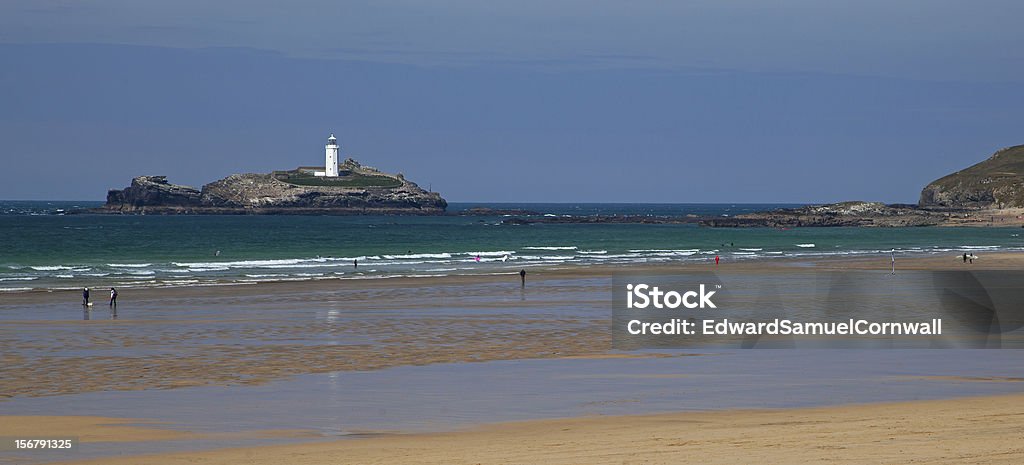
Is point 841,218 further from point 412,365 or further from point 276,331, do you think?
point 412,365

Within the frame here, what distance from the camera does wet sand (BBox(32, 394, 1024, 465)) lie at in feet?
42.6

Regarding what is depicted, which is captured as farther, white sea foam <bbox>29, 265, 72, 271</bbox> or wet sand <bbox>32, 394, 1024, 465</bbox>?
white sea foam <bbox>29, 265, 72, 271</bbox>

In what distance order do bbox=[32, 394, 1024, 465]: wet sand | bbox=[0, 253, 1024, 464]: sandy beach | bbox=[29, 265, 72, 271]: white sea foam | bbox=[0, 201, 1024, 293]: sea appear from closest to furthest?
bbox=[32, 394, 1024, 465]: wet sand < bbox=[0, 253, 1024, 464]: sandy beach < bbox=[0, 201, 1024, 293]: sea < bbox=[29, 265, 72, 271]: white sea foam

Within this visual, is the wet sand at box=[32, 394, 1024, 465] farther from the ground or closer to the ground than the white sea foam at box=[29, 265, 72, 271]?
farther from the ground

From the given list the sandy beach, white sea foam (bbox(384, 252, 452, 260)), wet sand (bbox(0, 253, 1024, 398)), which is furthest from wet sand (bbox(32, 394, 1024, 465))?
white sea foam (bbox(384, 252, 452, 260))

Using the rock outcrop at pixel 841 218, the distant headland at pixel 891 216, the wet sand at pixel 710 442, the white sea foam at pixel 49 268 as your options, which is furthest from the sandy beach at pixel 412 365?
the distant headland at pixel 891 216

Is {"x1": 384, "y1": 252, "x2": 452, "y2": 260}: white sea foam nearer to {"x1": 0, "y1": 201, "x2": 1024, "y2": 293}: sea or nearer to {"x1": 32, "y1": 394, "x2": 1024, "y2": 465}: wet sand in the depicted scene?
{"x1": 0, "y1": 201, "x2": 1024, "y2": 293}: sea

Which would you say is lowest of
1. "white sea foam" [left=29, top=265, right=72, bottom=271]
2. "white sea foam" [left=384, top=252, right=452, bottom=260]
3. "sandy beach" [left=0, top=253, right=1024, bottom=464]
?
"white sea foam" [left=384, top=252, right=452, bottom=260]

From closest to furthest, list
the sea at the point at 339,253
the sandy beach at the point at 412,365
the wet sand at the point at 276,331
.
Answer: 1. the sandy beach at the point at 412,365
2. the wet sand at the point at 276,331
3. the sea at the point at 339,253

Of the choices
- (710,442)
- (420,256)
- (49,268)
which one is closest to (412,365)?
(710,442)

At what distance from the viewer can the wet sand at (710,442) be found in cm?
1298

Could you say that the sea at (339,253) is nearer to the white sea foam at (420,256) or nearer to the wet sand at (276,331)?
the white sea foam at (420,256)

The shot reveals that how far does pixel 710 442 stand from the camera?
46.3 ft

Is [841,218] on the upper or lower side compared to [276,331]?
upper
